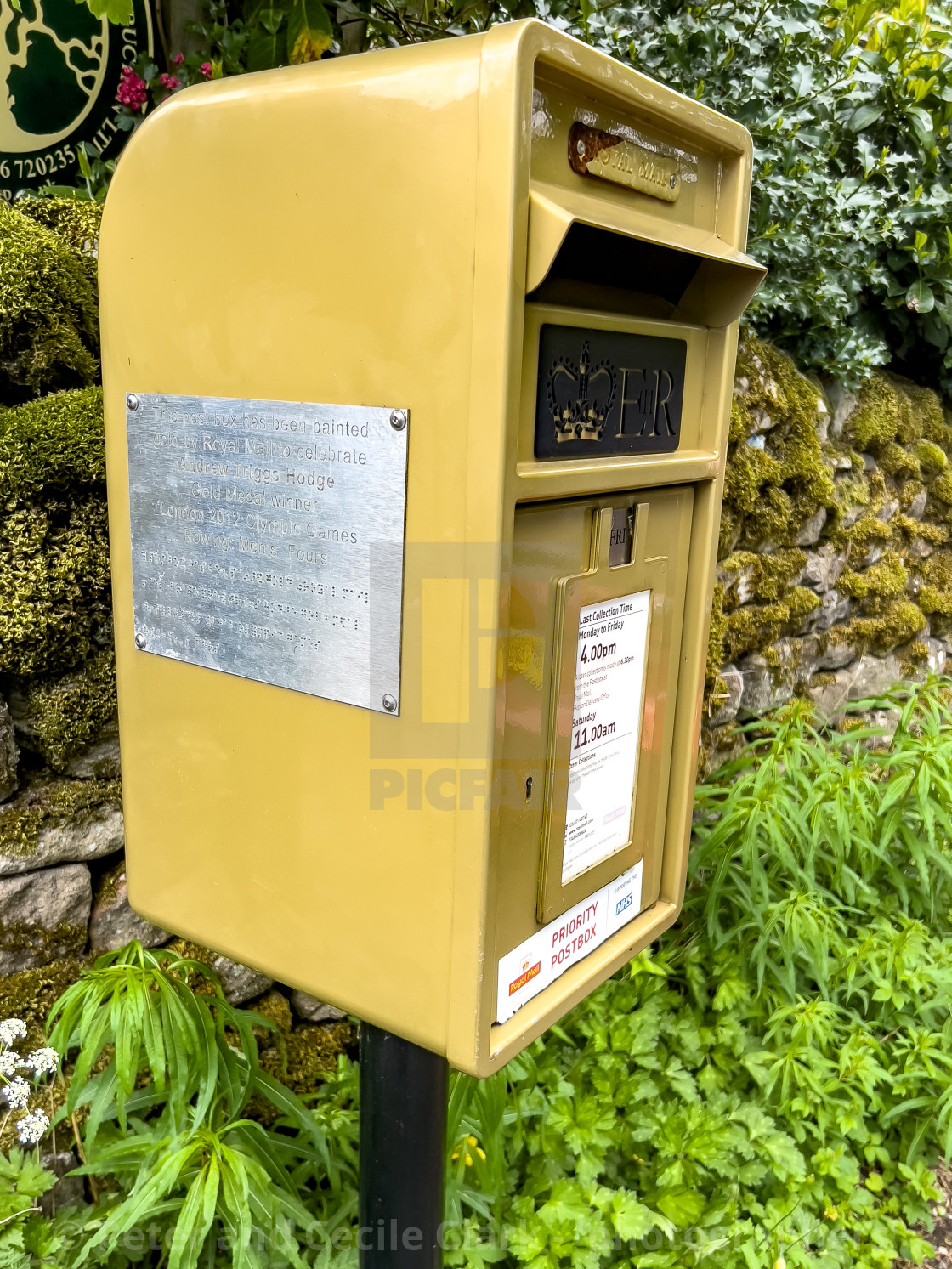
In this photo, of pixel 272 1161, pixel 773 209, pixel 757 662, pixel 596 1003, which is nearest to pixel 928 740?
pixel 757 662

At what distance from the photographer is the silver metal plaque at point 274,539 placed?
1002mm

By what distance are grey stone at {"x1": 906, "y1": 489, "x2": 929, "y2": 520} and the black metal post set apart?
10.5ft

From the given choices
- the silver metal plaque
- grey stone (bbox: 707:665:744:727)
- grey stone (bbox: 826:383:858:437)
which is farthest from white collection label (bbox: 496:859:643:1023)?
grey stone (bbox: 826:383:858:437)

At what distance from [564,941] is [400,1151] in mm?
414

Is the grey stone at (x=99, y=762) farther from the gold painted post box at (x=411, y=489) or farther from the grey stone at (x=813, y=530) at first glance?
the grey stone at (x=813, y=530)

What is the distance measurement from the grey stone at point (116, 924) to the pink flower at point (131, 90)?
1.53 meters

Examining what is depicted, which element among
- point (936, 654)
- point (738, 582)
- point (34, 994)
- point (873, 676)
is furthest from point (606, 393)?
point (936, 654)

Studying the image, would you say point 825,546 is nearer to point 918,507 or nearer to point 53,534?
point 918,507

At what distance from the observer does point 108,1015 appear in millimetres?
1326

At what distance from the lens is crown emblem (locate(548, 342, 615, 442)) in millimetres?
1004

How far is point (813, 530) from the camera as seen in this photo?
3.24 meters

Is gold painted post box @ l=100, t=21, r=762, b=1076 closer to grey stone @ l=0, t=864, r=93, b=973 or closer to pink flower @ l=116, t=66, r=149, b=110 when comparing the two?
grey stone @ l=0, t=864, r=93, b=973

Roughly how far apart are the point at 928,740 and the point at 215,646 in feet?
→ 7.12

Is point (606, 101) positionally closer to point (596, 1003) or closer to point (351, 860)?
point (351, 860)
